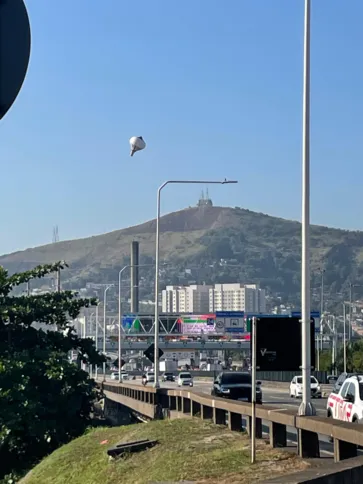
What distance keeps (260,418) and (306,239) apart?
165 inches

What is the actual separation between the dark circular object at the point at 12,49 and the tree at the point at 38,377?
25.5 meters

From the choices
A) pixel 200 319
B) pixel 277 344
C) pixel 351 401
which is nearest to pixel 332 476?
pixel 277 344

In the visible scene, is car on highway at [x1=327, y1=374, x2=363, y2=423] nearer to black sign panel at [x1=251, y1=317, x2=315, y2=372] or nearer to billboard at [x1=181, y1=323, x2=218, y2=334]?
black sign panel at [x1=251, y1=317, x2=315, y2=372]

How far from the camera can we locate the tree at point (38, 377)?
28.9 meters

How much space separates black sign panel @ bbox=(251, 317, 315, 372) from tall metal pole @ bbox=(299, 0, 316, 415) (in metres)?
1.49

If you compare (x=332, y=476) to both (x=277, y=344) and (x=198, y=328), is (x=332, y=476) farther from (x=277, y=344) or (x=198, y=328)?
(x=198, y=328)

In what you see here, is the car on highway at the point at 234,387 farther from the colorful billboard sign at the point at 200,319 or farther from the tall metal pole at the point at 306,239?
the colorful billboard sign at the point at 200,319

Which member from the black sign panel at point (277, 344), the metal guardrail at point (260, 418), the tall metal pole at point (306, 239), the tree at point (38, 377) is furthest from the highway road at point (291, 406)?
the tree at point (38, 377)

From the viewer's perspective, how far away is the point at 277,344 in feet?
46.3

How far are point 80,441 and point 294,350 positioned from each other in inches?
445

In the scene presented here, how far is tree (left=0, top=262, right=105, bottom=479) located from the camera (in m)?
28.9

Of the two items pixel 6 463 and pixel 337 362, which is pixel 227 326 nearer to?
pixel 337 362

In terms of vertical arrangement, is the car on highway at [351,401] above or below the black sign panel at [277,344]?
below

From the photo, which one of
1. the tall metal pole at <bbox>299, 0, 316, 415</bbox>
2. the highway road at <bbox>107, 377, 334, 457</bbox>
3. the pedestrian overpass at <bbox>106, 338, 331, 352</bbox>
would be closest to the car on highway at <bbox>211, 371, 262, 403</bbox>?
the highway road at <bbox>107, 377, 334, 457</bbox>
